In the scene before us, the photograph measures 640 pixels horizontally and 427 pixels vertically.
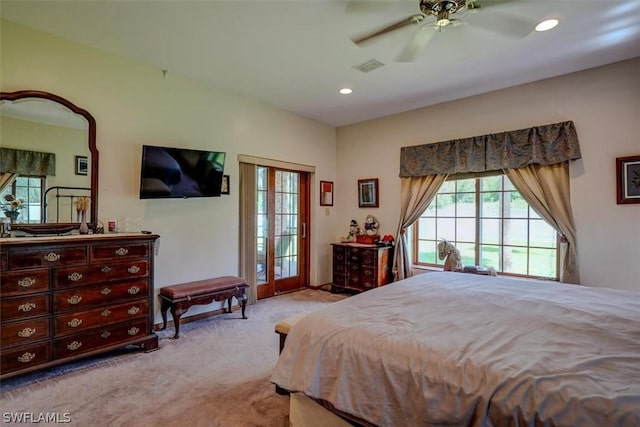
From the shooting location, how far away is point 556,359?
1276 millimetres

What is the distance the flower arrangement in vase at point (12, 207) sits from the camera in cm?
262

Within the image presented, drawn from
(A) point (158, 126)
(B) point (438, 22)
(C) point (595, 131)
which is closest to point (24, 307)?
(A) point (158, 126)

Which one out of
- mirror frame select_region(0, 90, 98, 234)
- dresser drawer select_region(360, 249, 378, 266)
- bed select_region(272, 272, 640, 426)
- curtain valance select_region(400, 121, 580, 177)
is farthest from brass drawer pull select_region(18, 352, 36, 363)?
curtain valance select_region(400, 121, 580, 177)

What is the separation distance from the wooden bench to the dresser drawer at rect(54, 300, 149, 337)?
35 cm

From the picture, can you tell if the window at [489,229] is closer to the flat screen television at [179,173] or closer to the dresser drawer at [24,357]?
the flat screen television at [179,173]

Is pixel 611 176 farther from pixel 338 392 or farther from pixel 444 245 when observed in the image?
pixel 338 392

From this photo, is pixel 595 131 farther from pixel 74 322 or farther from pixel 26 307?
pixel 26 307

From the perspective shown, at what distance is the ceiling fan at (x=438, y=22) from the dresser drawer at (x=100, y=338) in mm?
3172

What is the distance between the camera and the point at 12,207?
264cm

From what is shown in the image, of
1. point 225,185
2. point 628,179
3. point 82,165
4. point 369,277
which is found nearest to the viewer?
point 82,165

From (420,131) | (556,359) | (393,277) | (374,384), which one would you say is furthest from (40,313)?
(420,131)

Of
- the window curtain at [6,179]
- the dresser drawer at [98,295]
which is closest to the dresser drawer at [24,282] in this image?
the dresser drawer at [98,295]

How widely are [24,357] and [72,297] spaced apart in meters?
0.49

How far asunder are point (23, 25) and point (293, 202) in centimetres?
368
